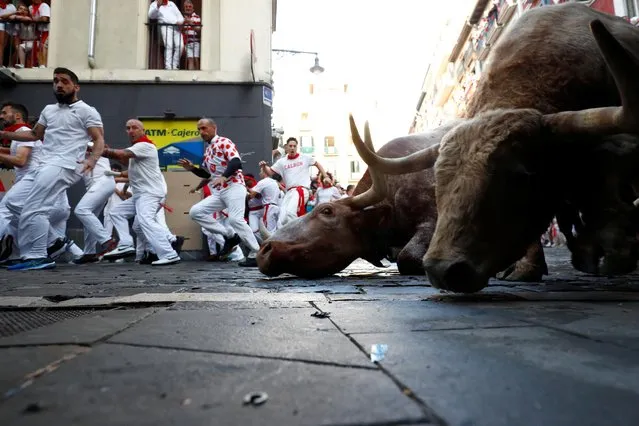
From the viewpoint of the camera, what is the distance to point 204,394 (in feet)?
2.90

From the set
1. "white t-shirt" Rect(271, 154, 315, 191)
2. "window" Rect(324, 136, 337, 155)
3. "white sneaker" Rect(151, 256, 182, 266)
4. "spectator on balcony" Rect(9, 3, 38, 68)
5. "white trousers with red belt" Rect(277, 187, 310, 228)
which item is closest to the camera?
"white sneaker" Rect(151, 256, 182, 266)

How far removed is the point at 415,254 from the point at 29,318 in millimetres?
3212

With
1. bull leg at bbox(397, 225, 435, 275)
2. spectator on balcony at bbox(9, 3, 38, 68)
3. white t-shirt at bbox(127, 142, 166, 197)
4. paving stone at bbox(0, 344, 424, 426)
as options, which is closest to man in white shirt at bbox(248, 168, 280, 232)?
white t-shirt at bbox(127, 142, 166, 197)

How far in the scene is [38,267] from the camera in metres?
5.98

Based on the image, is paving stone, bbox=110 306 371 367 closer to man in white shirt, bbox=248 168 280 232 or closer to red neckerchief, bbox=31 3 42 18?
man in white shirt, bbox=248 168 280 232

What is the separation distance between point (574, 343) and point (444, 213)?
54.2 inches

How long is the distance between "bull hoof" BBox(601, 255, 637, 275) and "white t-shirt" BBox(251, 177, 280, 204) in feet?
25.5

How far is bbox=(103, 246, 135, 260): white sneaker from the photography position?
25.2ft

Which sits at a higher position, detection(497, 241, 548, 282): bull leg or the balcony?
the balcony

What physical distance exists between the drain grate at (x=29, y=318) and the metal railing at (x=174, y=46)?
1234cm

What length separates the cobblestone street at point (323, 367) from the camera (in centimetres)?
80

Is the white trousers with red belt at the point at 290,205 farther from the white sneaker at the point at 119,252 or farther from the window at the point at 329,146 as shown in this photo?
the window at the point at 329,146

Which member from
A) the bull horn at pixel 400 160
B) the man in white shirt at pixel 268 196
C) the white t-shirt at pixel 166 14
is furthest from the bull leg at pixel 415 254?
the white t-shirt at pixel 166 14

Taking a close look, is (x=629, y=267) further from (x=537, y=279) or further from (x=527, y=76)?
(x=527, y=76)
